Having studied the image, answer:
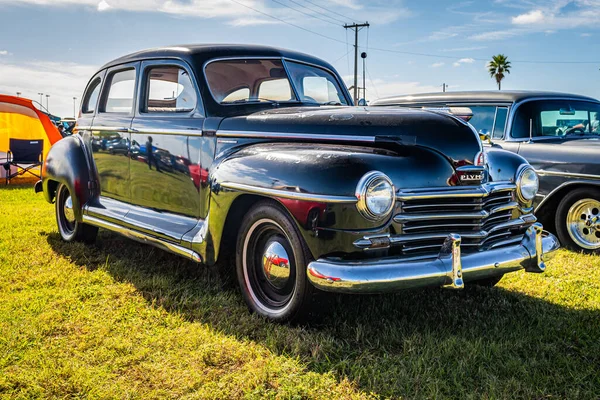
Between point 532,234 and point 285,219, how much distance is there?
1595mm

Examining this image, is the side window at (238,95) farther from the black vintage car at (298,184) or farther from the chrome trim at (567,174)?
the chrome trim at (567,174)

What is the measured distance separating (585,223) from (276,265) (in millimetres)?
3703

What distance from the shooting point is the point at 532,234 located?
3.58m

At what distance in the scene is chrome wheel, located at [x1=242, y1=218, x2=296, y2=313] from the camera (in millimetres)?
3277

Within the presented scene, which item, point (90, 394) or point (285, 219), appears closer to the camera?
point (90, 394)

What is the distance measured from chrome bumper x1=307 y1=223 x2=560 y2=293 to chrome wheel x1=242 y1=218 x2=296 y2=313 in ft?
1.17

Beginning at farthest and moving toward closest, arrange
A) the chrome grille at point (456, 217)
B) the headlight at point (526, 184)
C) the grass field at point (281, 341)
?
the headlight at point (526, 184)
the chrome grille at point (456, 217)
the grass field at point (281, 341)

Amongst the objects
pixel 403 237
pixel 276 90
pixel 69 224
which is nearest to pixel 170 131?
pixel 276 90

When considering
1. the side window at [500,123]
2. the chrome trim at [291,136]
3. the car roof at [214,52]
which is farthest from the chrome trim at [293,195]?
the side window at [500,123]

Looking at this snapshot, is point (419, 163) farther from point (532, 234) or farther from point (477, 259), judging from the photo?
point (532, 234)

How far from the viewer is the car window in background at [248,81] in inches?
166

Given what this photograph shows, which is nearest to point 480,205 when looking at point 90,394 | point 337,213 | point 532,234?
point 532,234

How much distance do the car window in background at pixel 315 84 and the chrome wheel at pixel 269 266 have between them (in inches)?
57.8

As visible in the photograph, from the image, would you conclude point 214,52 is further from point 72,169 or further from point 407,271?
point 407,271
